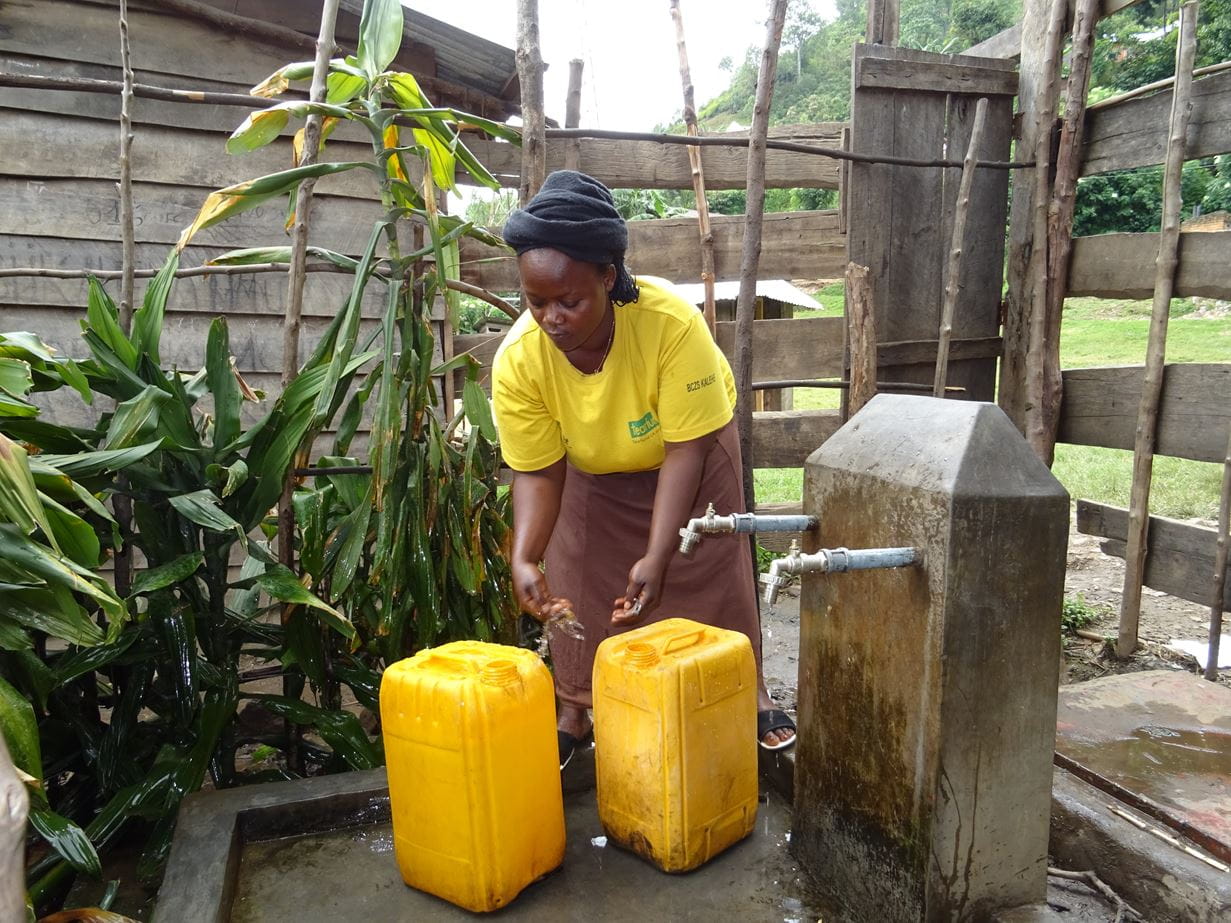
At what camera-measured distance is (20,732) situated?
179cm

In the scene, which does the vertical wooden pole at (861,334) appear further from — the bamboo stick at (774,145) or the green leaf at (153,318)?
the green leaf at (153,318)

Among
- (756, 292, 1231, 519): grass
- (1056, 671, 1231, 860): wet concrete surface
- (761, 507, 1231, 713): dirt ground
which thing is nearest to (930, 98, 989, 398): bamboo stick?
(761, 507, 1231, 713): dirt ground

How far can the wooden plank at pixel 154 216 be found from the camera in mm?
4059

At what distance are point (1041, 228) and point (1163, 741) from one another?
246 cm

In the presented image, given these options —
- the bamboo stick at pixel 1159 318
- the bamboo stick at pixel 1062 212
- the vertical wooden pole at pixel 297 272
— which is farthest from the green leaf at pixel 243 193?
the bamboo stick at pixel 1062 212

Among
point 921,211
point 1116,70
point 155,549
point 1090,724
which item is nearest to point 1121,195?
point 1116,70

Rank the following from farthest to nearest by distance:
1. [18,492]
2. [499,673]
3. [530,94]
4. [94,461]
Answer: [530,94]
[94,461]
[499,673]
[18,492]

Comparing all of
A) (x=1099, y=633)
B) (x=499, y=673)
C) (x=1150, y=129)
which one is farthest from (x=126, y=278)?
(x=1099, y=633)

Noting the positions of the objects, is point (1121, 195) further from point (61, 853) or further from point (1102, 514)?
point (61, 853)

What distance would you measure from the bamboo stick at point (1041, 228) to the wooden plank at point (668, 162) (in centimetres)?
92

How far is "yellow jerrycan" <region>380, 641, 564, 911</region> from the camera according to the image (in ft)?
5.85

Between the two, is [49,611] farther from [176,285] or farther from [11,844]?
[176,285]

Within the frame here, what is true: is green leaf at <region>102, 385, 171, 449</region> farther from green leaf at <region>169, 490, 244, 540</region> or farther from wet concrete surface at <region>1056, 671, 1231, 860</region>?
wet concrete surface at <region>1056, 671, 1231, 860</region>

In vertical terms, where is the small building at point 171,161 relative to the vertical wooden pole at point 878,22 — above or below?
below
